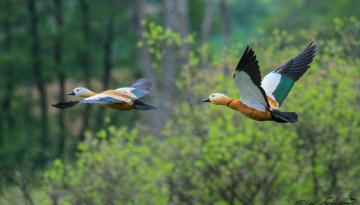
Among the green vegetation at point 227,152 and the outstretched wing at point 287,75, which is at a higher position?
the outstretched wing at point 287,75

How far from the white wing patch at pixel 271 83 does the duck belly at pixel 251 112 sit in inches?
31.4

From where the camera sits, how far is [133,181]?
60.4ft

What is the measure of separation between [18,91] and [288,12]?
15113 mm

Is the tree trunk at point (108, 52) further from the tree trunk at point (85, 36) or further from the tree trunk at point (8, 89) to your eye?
the tree trunk at point (8, 89)

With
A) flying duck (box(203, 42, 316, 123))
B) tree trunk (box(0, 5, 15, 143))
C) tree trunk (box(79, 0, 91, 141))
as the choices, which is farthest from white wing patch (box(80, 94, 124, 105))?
tree trunk (box(79, 0, 91, 141))

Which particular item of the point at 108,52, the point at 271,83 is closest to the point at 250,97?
the point at 271,83

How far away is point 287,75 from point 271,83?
0.79 ft

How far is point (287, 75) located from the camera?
9.80 meters

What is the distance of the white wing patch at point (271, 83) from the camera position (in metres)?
9.44

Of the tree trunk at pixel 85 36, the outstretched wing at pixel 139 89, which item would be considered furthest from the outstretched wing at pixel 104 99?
the tree trunk at pixel 85 36

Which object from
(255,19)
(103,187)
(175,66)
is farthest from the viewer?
(255,19)

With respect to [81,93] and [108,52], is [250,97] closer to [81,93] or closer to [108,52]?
[81,93]

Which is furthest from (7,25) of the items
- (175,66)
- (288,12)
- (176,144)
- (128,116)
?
(176,144)

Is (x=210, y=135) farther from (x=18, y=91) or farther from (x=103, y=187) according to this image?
(x=18, y=91)
